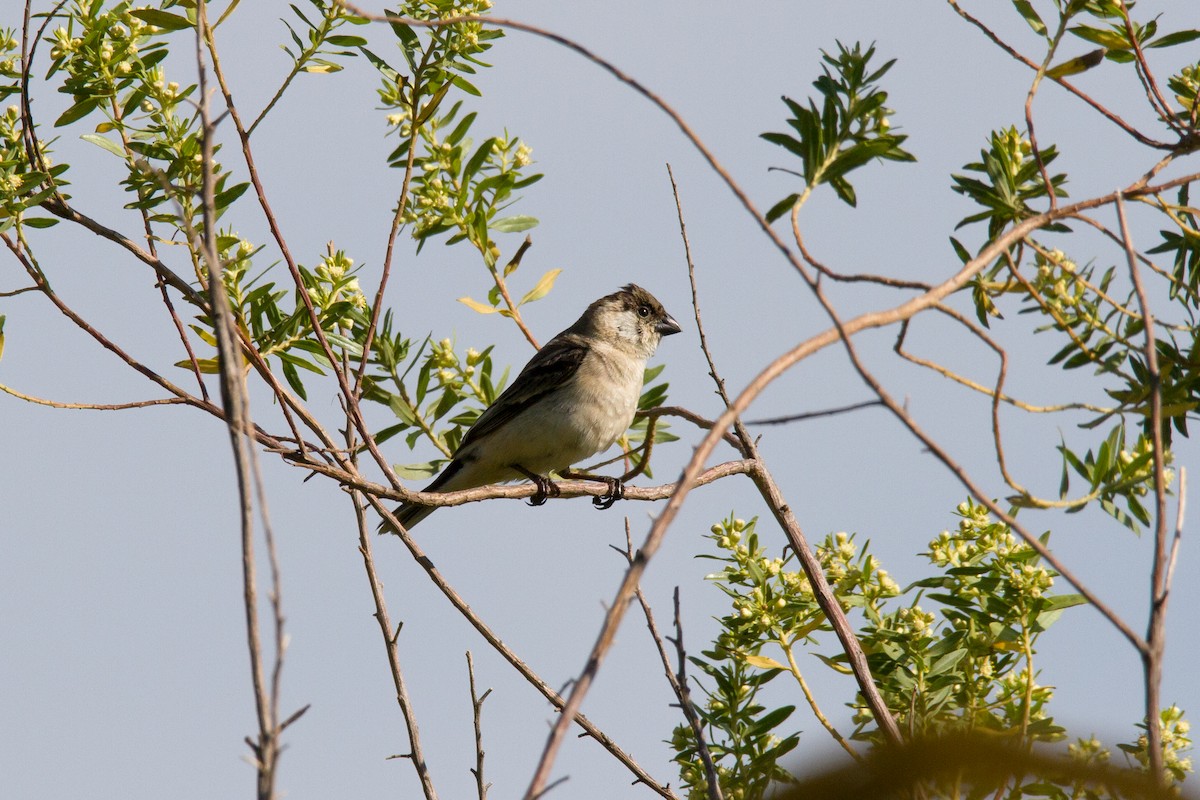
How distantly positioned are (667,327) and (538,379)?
1.28 metres

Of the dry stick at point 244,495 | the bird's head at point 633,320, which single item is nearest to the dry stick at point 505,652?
the dry stick at point 244,495

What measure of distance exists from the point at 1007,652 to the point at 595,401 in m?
3.63

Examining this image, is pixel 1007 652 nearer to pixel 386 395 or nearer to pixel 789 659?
pixel 789 659

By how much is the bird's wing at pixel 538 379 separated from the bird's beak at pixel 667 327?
0.65 m

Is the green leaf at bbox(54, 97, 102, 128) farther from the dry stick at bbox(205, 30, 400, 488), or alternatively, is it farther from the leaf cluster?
the leaf cluster

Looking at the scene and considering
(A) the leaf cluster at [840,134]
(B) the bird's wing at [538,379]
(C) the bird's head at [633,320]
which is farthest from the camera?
(C) the bird's head at [633,320]

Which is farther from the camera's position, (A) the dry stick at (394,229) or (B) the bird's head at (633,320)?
(B) the bird's head at (633,320)

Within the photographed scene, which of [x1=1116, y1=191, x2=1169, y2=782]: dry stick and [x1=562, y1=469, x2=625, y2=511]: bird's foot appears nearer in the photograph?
[x1=1116, y1=191, x2=1169, y2=782]: dry stick

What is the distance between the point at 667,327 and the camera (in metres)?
8.38

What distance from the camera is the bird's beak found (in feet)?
27.4

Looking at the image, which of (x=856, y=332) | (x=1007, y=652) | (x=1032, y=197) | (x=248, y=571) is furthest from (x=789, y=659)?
(x=248, y=571)

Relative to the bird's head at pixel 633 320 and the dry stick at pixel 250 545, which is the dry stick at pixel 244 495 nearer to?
the dry stick at pixel 250 545

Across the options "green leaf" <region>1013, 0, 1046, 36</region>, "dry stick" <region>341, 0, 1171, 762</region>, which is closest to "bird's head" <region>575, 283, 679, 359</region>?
"green leaf" <region>1013, 0, 1046, 36</region>

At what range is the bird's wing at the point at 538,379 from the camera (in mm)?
6855
